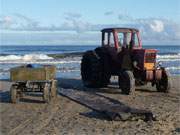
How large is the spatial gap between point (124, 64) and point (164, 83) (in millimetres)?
1333

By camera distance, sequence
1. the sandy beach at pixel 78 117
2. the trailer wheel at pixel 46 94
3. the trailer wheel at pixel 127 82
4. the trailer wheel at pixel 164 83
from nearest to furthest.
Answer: the sandy beach at pixel 78 117, the trailer wheel at pixel 46 94, the trailer wheel at pixel 127 82, the trailer wheel at pixel 164 83

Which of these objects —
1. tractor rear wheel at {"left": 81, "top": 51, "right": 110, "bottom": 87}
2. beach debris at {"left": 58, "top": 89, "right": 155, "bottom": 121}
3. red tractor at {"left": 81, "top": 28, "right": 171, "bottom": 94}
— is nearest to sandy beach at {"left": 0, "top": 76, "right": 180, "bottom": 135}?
beach debris at {"left": 58, "top": 89, "right": 155, "bottom": 121}

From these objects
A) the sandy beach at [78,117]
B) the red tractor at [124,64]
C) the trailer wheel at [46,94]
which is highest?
the red tractor at [124,64]

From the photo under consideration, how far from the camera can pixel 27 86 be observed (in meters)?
13.5

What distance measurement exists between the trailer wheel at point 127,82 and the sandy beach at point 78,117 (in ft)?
0.66

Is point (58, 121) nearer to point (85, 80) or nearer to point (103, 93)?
point (103, 93)

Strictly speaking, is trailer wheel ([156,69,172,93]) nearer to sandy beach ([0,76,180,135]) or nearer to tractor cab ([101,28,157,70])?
sandy beach ([0,76,180,135])

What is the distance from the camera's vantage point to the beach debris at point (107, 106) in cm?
1040

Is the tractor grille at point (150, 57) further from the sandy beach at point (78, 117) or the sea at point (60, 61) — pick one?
the sea at point (60, 61)

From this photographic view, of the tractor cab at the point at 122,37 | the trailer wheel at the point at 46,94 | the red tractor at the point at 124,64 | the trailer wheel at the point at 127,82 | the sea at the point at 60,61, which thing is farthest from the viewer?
the sea at the point at 60,61

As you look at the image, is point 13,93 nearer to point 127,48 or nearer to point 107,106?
point 107,106

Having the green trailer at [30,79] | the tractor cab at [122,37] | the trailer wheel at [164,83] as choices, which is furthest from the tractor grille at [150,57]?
the green trailer at [30,79]

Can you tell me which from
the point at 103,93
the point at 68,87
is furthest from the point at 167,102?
the point at 68,87

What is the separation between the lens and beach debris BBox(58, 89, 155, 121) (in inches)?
409
